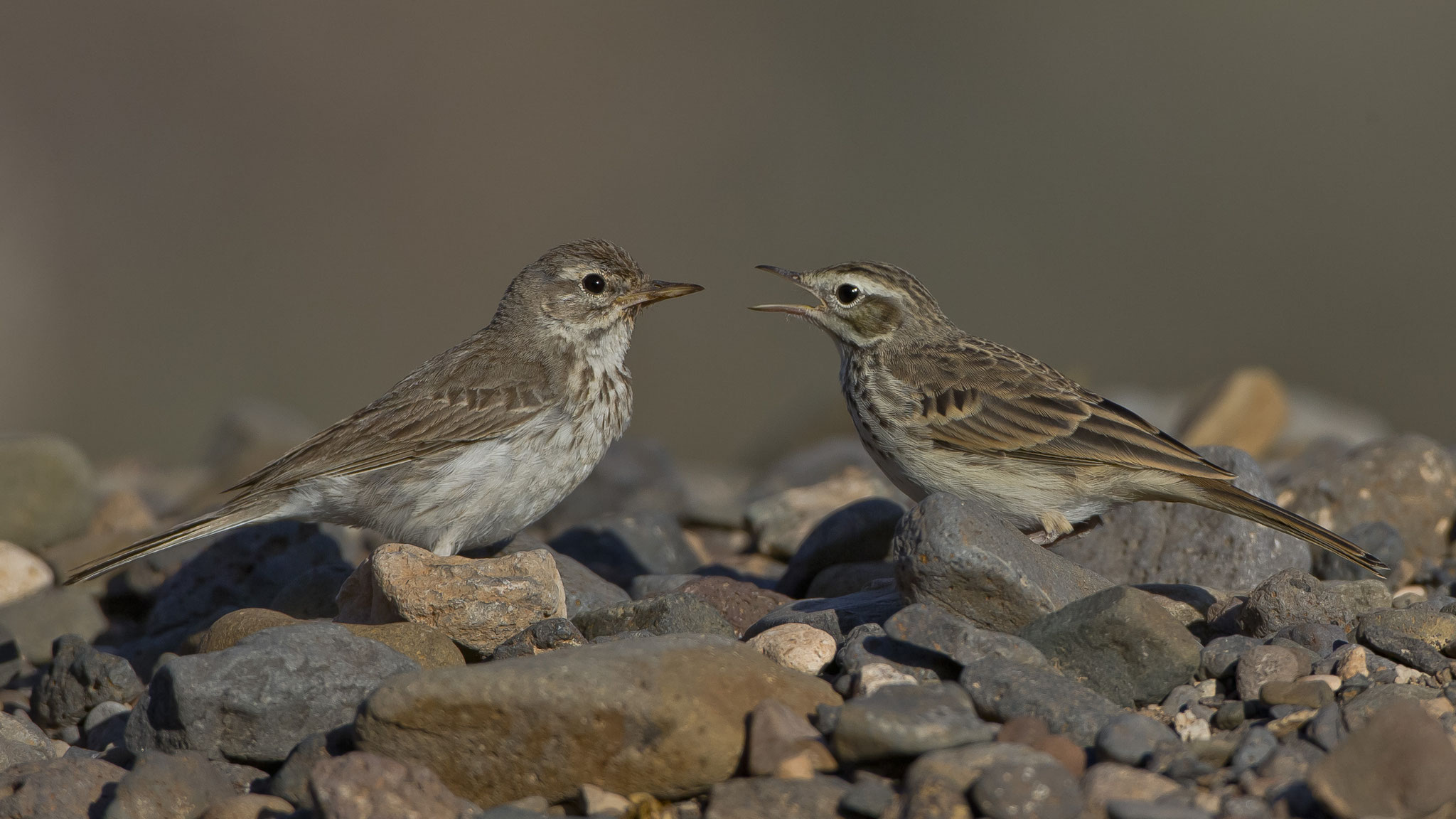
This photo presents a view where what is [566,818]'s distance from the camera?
446 cm

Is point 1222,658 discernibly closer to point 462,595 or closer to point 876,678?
point 876,678

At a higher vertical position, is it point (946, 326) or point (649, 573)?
point (946, 326)

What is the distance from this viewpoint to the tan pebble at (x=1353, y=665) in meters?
5.00

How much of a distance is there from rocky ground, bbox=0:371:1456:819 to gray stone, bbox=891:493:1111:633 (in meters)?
0.01

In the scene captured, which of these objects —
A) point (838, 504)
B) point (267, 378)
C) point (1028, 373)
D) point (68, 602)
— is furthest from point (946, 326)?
point (267, 378)

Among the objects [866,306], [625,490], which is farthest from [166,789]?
[625,490]

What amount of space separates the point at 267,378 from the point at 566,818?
17.9 metres

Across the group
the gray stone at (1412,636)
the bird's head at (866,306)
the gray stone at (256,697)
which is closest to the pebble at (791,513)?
the bird's head at (866,306)

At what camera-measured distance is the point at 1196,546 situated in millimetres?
7375

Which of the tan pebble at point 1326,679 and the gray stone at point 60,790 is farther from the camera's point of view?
the tan pebble at point 1326,679

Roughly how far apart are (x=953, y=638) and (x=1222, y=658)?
1193mm

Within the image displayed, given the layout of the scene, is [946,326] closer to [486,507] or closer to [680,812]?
[486,507]

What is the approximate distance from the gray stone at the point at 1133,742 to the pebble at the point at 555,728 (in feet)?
4.21

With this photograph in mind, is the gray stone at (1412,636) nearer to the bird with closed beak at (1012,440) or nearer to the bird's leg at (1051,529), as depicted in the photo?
the bird with closed beak at (1012,440)
